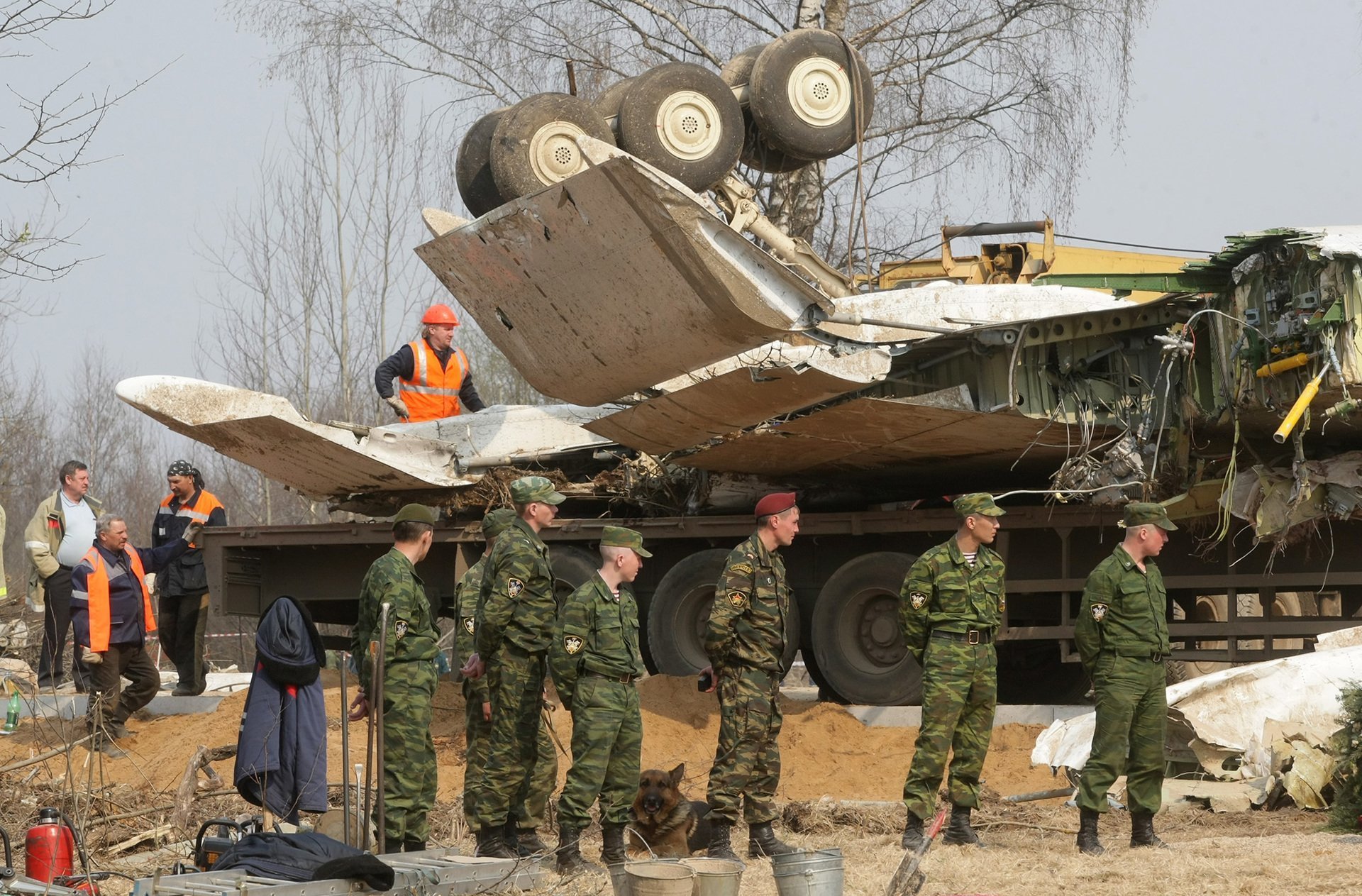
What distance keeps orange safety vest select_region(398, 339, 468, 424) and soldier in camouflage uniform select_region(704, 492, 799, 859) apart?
5589mm

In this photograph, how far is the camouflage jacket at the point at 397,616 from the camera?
7547 millimetres

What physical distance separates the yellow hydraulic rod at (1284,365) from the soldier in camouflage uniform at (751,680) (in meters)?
3.33

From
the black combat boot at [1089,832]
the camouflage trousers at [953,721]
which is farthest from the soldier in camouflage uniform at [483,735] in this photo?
the black combat boot at [1089,832]

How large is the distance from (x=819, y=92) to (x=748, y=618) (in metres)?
5.65

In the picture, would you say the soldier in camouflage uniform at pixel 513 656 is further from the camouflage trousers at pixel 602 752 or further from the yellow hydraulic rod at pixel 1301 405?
the yellow hydraulic rod at pixel 1301 405

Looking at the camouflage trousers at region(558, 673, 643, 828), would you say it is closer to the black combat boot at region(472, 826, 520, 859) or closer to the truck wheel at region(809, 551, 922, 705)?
the black combat boot at region(472, 826, 520, 859)

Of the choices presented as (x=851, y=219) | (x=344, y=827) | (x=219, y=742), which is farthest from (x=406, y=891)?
(x=851, y=219)

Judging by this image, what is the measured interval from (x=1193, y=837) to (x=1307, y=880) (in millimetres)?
1773

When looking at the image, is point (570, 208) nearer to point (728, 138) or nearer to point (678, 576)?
point (728, 138)

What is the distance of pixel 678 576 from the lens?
41.8 feet

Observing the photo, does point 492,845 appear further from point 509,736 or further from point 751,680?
point 751,680

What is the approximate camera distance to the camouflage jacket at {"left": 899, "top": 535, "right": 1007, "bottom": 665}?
26.6ft

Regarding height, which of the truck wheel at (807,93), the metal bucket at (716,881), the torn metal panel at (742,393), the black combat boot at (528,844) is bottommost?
the black combat boot at (528,844)

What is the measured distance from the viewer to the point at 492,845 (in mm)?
7832
